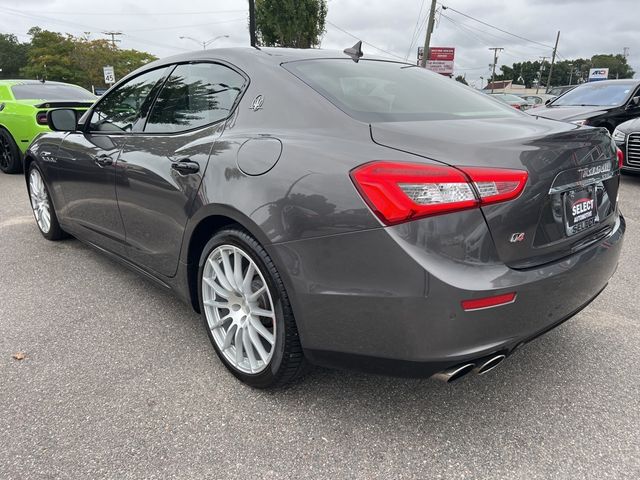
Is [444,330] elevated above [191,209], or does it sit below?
below

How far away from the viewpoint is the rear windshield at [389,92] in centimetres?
208

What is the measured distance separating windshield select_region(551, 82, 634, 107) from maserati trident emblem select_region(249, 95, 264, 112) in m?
8.11

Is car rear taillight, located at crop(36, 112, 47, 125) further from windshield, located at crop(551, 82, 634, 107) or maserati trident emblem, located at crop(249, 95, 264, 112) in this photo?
windshield, located at crop(551, 82, 634, 107)

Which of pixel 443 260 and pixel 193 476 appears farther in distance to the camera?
pixel 193 476

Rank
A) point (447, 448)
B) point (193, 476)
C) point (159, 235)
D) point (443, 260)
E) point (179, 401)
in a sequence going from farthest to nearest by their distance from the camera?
point (159, 235) < point (179, 401) < point (447, 448) < point (193, 476) < point (443, 260)

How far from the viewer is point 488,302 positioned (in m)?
1.62

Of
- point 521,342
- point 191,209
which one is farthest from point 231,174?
point 521,342

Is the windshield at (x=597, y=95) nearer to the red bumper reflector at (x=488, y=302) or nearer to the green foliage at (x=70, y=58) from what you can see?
the red bumper reflector at (x=488, y=302)

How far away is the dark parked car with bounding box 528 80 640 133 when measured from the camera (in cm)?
792

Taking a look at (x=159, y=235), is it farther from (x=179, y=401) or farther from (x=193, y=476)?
(x=193, y=476)

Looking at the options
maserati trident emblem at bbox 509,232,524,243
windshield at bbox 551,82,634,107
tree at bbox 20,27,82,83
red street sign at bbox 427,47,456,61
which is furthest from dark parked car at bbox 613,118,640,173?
tree at bbox 20,27,82,83

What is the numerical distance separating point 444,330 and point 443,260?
0.76 ft

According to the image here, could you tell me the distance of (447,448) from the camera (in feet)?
6.21

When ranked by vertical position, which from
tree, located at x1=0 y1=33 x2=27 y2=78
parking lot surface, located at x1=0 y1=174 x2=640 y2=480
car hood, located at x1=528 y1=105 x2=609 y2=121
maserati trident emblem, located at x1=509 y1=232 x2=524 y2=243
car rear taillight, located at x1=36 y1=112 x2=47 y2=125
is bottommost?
parking lot surface, located at x1=0 y1=174 x2=640 y2=480
